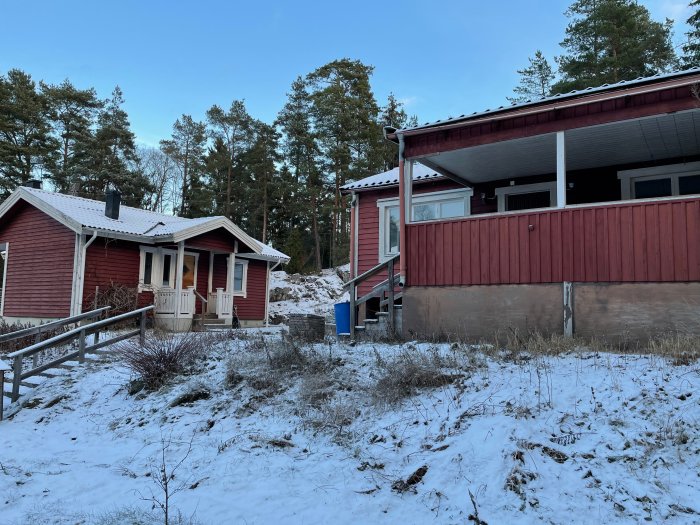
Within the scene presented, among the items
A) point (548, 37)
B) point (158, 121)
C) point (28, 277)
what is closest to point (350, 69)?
point (548, 37)

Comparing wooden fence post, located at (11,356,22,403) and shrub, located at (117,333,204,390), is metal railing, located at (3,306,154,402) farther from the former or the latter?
shrub, located at (117,333,204,390)

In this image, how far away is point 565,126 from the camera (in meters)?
8.57

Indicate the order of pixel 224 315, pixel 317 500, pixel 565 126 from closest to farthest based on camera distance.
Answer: pixel 317 500, pixel 565 126, pixel 224 315

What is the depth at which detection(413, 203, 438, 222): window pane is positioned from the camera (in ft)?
44.1

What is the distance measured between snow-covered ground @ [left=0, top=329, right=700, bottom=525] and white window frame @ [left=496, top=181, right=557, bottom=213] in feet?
19.2

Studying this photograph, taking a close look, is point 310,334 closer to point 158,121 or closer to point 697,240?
point 697,240

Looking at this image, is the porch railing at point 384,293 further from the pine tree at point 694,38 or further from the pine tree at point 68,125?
the pine tree at point 68,125

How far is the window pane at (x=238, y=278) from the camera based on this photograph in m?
23.0

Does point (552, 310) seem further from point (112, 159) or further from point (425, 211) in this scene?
point (112, 159)

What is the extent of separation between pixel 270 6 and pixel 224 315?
36.0ft

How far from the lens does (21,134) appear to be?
3712 centimetres

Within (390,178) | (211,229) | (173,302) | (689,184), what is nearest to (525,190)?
(689,184)

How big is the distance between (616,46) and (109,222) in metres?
26.3

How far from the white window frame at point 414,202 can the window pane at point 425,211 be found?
3.2 inches
